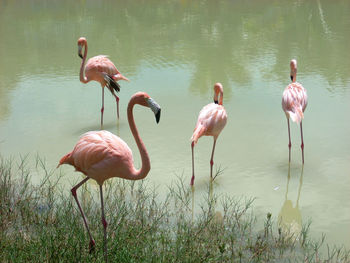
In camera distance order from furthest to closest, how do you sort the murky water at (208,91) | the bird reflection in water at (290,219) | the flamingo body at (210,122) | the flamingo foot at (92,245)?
the murky water at (208,91)
the flamingo body at (210,122)
the bird reflection in water at (290,219)
the flamingo foot at (92,245)

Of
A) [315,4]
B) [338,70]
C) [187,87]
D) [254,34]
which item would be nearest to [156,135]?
[187,87]

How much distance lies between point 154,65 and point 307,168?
386 centimetres

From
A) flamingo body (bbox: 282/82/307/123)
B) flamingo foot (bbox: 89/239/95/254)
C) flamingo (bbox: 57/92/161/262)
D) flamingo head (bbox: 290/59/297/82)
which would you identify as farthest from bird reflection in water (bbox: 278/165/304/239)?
flamingo head (bbox: 290/59/297/82)

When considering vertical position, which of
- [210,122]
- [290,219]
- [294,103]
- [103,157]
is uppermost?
[294,103]

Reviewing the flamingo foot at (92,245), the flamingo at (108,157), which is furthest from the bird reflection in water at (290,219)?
the flamingo foot at (92,245)

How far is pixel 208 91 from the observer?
21.8 ft

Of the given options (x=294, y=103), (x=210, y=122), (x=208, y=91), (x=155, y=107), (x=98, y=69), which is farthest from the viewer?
(x=208, y=91)

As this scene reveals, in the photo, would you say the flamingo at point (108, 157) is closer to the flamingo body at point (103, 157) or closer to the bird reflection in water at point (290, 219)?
the flamingo body at point (103, 157)

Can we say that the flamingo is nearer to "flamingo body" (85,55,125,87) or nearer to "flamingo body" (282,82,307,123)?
"flamingo body" (282,82,307,123)

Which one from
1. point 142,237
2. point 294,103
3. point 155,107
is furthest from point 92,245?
point 294,103

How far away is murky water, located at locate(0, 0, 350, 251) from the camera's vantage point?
438cm

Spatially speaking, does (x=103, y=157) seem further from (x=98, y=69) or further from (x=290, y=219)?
(x=98, y=69)

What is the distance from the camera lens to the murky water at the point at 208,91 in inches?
172

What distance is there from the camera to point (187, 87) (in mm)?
6812
